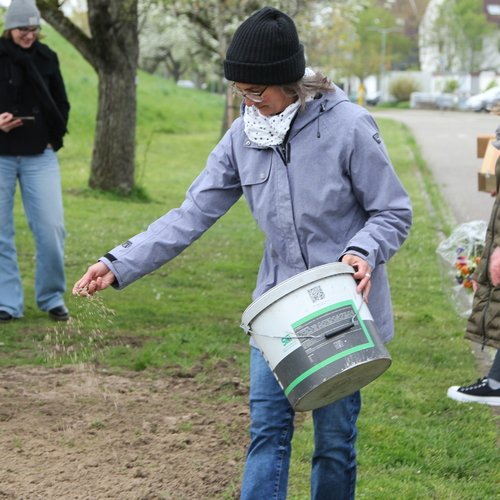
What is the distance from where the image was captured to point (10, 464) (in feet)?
14.4

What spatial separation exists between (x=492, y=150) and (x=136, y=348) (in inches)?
93.1

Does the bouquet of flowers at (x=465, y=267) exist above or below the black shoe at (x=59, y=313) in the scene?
above

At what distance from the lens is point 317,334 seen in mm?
3002

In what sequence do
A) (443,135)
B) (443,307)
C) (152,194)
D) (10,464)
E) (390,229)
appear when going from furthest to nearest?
1. (443,135)
2. (152,194)
3. (443,307)
4. (10,464)
5. (390,229)

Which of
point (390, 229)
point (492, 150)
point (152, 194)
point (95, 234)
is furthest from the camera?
point (152, 194)

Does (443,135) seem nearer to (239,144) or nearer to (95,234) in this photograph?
(95,234)

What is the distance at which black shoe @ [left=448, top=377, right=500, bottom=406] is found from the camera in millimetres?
5555

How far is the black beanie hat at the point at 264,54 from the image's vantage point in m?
3.24

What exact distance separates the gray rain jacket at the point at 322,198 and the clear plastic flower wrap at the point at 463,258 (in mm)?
3314

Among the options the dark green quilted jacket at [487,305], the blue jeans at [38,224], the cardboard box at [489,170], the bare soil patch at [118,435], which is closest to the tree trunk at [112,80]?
the blue jeans at [38,224]

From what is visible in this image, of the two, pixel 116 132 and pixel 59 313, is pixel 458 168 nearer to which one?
pixel 116 132

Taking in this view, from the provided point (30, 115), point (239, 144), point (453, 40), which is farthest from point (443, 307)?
point (453, 40)

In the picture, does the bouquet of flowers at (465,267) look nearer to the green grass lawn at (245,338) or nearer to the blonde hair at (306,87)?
the green grass lawn at (245,338)

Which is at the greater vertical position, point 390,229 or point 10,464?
point 390,229
